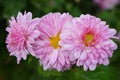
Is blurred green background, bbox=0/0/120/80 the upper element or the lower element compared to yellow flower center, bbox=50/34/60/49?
upper

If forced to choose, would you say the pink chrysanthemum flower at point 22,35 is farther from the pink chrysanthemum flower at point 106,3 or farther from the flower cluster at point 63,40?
the pink chrysanthemum flower at point 106,3

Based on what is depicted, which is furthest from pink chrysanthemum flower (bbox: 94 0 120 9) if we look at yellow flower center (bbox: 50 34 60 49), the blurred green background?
Result: yellow flower center (bbox: 50 34 60 49)

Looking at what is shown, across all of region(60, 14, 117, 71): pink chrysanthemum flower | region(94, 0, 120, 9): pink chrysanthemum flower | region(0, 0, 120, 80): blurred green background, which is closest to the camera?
region(60, 14, 117, 71): pink chrysanthemum flower

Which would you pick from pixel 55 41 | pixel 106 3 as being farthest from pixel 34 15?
pixel 55 41

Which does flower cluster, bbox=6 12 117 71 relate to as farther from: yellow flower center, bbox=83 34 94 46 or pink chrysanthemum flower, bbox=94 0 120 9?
pink chrysanthemum flower, bbox=94 0 120 9

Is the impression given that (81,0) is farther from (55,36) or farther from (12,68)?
(55,36)

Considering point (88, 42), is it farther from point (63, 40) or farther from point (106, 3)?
point (106, 3)

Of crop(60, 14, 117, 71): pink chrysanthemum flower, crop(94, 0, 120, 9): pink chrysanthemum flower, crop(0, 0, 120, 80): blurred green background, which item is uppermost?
crop(94, 0, 120, 9): pink chrysanthemum flower

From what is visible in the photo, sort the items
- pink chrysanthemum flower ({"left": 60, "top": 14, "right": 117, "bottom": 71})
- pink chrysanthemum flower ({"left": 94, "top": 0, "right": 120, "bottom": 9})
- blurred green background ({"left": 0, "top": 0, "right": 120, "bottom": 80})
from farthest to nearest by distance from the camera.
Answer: pink chrysanthemum flower ({"left": 94, "top": 0, "right": 120, "bottom": 9})
blurred green background ({"left": 0, "top": 0, "right": 120, "bottom": 80})
pink chrysanthemum flower ({"left": 60, "top": 14, "right": 117, "bottom": 71})

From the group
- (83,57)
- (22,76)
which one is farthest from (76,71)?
(22,76)
